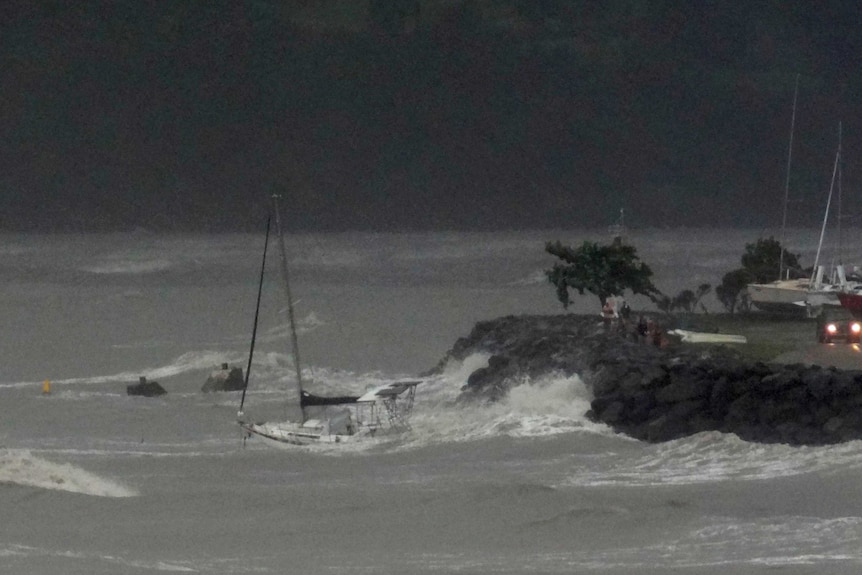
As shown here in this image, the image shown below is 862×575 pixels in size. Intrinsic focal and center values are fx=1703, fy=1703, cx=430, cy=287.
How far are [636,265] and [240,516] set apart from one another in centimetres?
2579

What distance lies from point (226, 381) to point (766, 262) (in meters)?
20.5

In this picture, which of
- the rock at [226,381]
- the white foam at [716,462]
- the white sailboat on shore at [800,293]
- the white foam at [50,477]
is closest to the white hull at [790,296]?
the white sailboat on shore at [800,293]

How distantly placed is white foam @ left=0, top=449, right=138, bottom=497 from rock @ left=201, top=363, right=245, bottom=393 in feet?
61.1

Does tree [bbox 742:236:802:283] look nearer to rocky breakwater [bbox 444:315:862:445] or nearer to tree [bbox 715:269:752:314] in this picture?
tree [bbox 715:269:752:314]

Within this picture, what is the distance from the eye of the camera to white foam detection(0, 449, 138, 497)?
26.8 meters

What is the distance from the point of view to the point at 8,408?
43844 mm

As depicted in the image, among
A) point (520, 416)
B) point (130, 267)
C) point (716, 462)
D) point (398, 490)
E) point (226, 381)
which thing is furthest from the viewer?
point (130, 267)

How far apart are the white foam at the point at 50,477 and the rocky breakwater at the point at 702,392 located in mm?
9986

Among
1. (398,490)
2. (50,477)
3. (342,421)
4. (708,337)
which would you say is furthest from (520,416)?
(50,477)

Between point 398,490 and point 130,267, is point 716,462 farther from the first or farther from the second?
point 130,267

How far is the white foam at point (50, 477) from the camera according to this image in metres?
26.8

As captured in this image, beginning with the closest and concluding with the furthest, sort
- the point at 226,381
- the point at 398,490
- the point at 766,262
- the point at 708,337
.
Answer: the point at 398,490
the point at 708,337
the point at 226,381
the point at 766,262

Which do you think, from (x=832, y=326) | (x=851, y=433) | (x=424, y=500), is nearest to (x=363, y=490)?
(x=424, y=500)

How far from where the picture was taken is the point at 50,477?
27.4 metres
